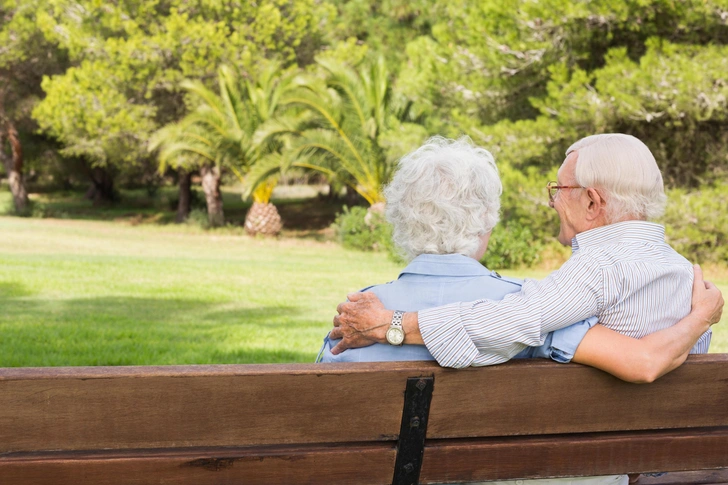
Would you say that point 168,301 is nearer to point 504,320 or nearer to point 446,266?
point 446,266

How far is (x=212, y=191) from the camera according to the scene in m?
28.5

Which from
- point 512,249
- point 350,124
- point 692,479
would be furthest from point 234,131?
point 692,479

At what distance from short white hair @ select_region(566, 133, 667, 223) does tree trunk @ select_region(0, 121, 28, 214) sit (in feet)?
106

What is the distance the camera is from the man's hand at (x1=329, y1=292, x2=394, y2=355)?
225 cm

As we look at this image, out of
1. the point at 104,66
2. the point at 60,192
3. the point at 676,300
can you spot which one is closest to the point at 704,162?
the point at 676,300

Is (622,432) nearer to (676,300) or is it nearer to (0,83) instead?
(676,300)

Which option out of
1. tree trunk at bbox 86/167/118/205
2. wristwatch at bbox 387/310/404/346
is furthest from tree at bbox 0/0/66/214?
wristwatch at bbox 387/310/404/346

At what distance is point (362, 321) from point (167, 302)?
28.5ft

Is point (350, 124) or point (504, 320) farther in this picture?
point (350, 124)

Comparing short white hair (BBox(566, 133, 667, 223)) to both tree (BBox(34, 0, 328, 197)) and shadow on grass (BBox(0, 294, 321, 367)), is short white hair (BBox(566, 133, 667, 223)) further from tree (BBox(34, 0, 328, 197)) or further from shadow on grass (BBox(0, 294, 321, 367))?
tree (BBox(34, 0, 328, 197))

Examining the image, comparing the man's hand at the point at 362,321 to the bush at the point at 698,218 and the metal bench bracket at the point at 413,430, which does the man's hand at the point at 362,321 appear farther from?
the bush at the point at 698,218

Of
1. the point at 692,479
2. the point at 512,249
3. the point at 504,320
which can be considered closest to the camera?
the point at 504,320

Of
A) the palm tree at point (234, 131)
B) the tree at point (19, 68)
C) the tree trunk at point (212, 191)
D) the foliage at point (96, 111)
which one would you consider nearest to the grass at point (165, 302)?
the palm tree at point (234, 131)

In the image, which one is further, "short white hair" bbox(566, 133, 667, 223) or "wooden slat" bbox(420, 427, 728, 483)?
"short white hair" bbox(566, 133, 667, 223)
